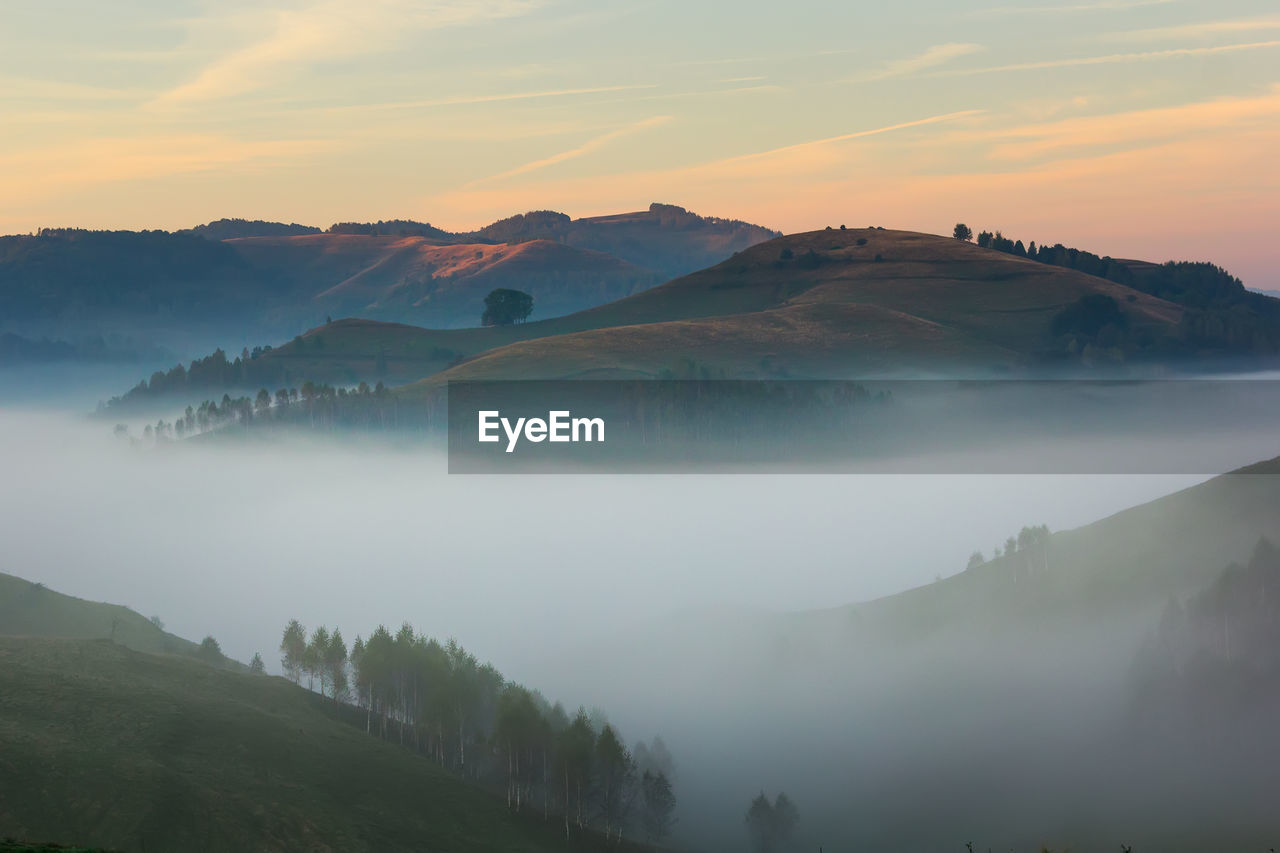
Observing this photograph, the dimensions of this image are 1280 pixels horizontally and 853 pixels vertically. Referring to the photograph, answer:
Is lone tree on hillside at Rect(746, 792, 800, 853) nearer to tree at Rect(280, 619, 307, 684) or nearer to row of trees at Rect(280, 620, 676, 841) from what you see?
row of trees at Rect(280, 620, 676, 841)

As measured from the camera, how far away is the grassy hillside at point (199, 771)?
114 meters

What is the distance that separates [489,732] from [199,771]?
209 ft

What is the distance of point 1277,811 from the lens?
176m

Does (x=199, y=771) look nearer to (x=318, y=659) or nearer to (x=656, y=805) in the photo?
(x=318, y=659)

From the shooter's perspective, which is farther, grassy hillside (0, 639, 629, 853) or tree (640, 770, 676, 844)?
tree (640, 770, 676, 844)

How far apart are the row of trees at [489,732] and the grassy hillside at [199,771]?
12942mm

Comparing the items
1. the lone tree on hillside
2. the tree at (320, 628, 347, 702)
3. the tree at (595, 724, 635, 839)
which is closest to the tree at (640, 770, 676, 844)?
the tree at (595, 724, 635, 839)

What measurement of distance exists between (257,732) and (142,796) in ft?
87.2

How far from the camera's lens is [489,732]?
18700cm

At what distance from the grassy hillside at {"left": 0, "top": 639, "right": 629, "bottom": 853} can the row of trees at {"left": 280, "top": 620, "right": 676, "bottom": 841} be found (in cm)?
1294

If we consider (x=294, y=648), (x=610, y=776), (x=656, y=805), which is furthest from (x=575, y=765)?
(x=294, y=648)

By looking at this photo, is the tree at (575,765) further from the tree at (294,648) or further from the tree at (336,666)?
the tree at (294,648)

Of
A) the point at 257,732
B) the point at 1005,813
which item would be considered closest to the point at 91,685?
the point at 257,732

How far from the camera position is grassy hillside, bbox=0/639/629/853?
114312 mm
